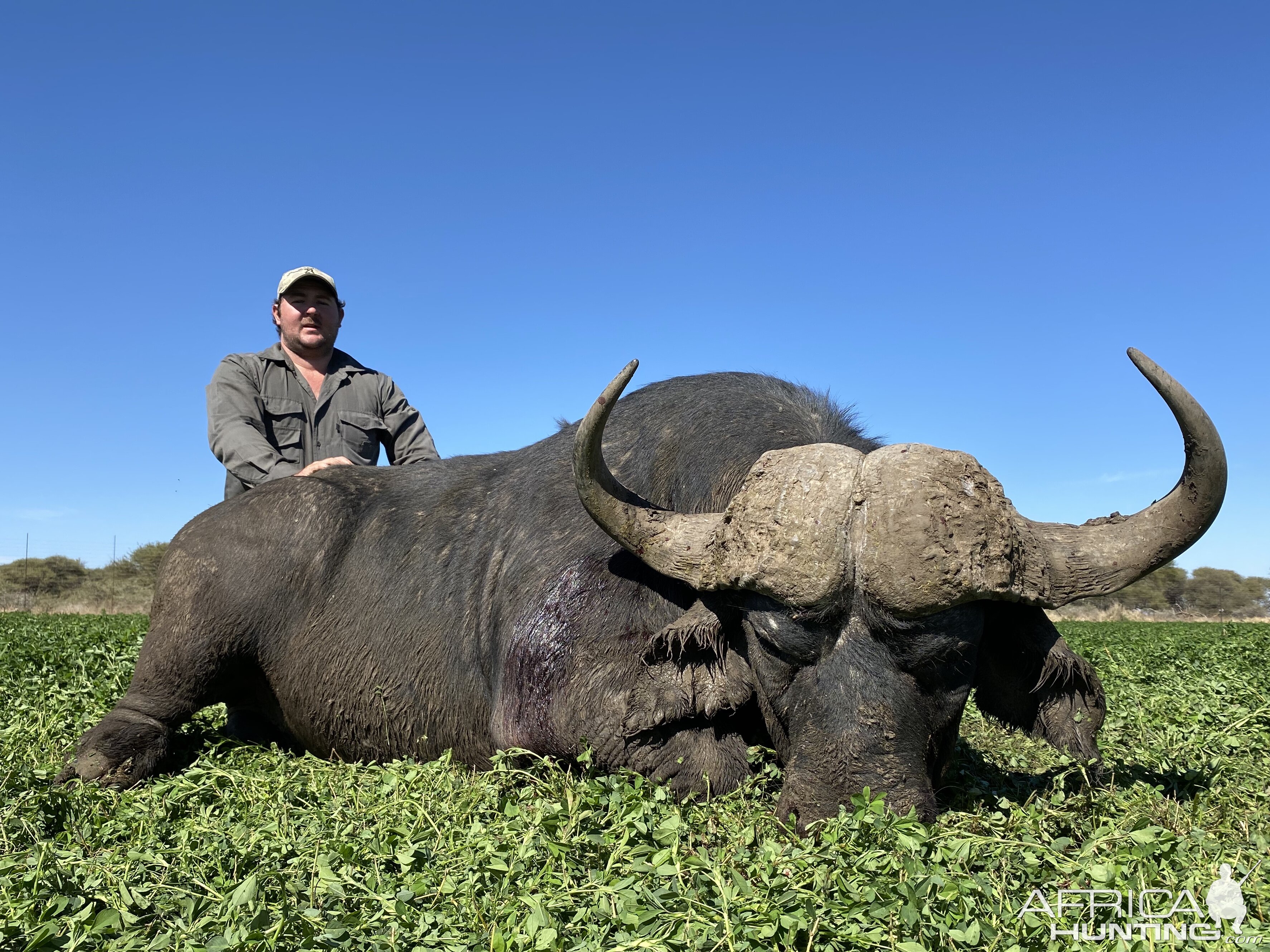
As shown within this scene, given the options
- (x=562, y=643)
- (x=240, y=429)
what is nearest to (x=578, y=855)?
(x=562, y=643)

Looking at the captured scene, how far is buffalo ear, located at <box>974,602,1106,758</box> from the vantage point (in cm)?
323

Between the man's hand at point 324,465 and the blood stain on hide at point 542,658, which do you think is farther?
the man's hand at point 324,465

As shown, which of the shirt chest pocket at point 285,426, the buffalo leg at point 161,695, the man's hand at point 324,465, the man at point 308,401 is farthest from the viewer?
the shirt chest pocket at point 285,426

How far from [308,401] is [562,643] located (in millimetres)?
3450

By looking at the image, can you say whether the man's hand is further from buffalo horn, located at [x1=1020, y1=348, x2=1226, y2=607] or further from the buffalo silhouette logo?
the buffalo silhouette logo

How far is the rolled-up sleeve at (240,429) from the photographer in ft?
18.7

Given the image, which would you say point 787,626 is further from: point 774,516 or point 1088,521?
point 1088,521

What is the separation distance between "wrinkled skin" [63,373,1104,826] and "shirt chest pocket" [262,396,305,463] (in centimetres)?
131

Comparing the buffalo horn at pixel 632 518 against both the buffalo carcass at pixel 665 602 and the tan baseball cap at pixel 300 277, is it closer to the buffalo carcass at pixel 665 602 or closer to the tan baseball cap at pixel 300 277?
the buffalo carcass at pixel 665 602

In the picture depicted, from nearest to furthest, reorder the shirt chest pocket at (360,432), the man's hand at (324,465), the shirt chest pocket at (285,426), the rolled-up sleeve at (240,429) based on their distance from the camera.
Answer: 1. the man's hand at (324,465)
2. the rolled-up sleeve at (240,429)
3. the shirt chest pocket at (285,426)
4. the shirt chest pocket at (360,432)

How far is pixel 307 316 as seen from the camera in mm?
6457

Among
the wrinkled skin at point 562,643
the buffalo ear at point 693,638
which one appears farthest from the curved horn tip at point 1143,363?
the buffalo ear at point 693,638

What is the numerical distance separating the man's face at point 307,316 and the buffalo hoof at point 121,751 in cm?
282

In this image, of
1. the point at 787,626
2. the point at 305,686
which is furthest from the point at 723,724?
the point at 305,686
